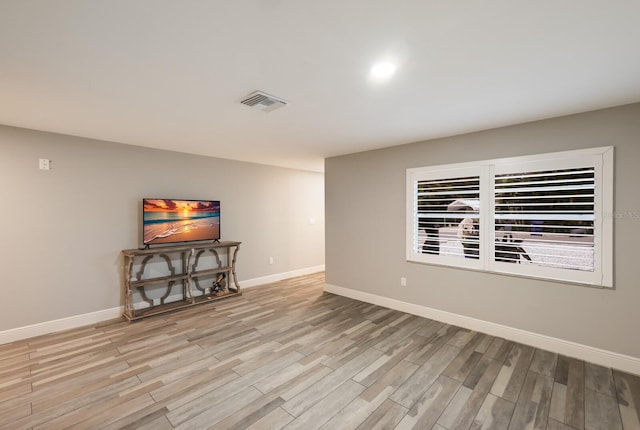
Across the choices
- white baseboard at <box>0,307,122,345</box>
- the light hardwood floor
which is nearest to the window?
the light hardwood floor

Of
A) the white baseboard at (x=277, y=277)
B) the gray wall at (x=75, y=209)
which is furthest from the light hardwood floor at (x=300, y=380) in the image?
the white baseboard at (x=277, y=277)

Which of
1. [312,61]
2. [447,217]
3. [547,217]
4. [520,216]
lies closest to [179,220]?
[312,61]

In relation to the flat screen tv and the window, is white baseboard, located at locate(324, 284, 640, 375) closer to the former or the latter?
the window

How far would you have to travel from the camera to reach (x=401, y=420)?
203cm

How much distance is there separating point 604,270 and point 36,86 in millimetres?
5240

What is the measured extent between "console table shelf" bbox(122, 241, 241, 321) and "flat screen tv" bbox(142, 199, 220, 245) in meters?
0.16

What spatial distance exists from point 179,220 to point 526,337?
4875 millimetres

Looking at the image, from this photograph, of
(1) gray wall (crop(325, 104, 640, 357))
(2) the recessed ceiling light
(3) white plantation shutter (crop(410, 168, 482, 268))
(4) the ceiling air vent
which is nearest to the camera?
(2) the recessed ceiling light

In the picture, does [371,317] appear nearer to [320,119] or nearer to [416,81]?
[320,119]

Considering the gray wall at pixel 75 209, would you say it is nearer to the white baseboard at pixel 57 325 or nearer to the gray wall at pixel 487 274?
the white baseboard at pixel 57 325

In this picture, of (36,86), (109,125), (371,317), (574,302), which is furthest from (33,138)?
(574,302)

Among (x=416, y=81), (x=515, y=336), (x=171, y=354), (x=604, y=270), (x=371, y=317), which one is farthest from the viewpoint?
(x=371, y=317)

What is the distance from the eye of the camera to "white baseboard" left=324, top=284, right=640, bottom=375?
2.67m

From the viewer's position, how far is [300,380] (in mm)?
2508
